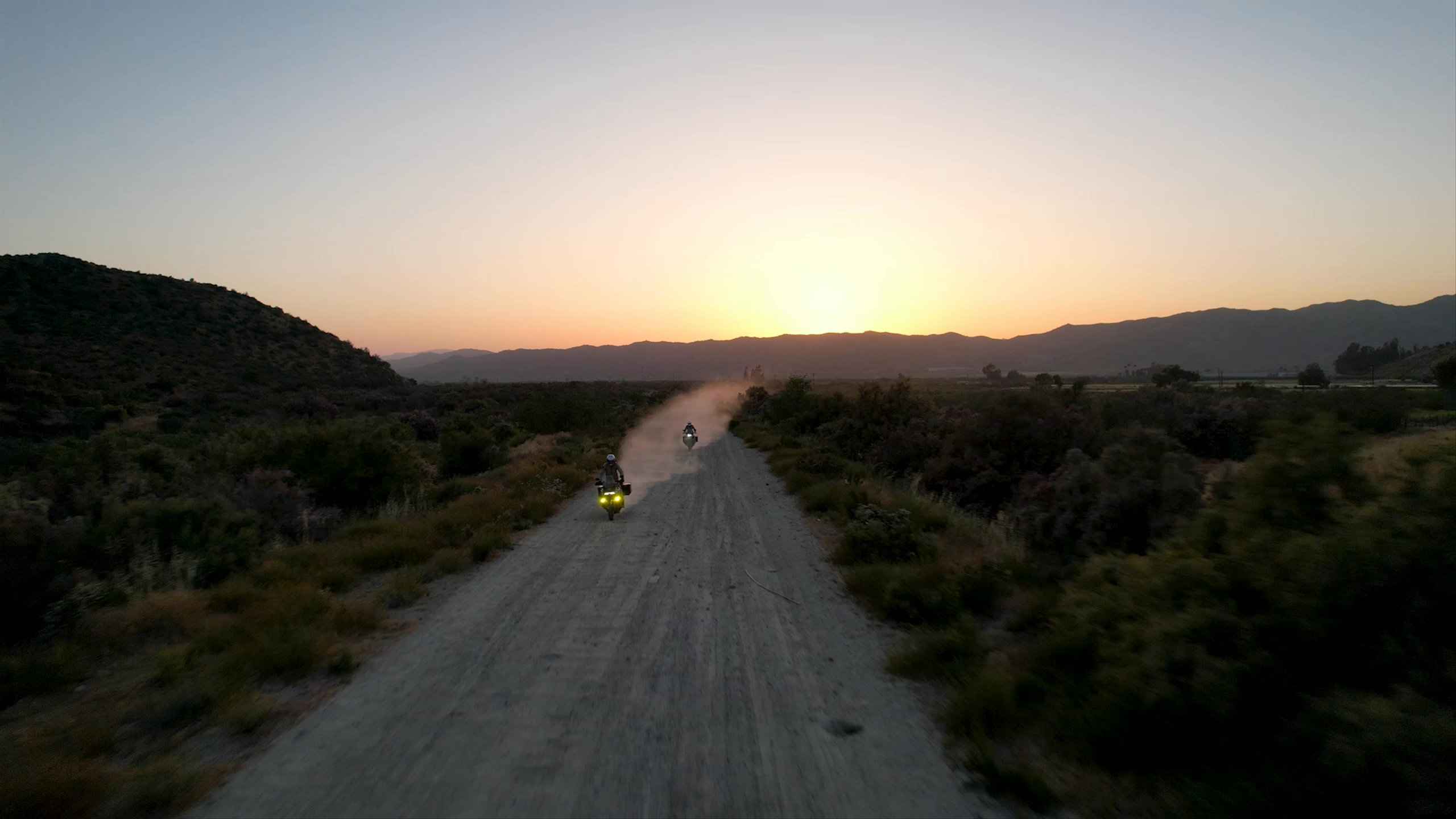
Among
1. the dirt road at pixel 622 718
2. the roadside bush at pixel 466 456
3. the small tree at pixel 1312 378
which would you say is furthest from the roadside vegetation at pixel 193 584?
the small tree at pixel 1312 378

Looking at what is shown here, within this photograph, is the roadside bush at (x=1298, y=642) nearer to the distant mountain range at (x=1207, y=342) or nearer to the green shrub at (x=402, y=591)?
the green shrub at (x=402, y=591)

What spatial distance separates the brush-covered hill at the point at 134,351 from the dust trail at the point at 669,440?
80.0 feet

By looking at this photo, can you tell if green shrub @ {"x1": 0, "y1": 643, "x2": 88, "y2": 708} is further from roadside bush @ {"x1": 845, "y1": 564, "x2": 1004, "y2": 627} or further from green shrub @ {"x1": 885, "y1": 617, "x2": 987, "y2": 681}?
roadside bush @ {"x1": 845, "y1": 564, "x2": 1004, "y2": 627}

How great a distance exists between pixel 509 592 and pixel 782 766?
19.2 feet

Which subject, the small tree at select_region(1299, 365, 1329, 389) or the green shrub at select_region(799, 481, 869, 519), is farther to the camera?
the small tree at select_region(1299, 365, 1329, 389)

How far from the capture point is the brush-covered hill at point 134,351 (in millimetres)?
37750

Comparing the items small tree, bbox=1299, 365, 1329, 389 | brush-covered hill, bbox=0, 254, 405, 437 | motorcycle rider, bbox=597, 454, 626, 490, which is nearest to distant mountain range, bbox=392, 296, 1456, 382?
small tree, bbox=1299, 365, 1329, 389

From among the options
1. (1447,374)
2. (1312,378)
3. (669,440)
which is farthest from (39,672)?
(1312,378)

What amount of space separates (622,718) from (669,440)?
3139 cm

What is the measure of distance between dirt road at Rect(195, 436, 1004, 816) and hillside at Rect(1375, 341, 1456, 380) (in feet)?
122

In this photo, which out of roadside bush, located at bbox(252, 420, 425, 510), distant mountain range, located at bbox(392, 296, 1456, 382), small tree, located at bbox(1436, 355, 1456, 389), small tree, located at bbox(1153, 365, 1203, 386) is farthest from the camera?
distant mountain range, located at bbox(392, 296, 1456, 382)

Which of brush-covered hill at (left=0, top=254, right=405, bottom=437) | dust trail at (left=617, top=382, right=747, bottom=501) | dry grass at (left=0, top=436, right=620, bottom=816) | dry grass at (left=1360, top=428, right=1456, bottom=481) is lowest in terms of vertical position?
dust trail at (left=617, top=382, right=747, bottom=501)

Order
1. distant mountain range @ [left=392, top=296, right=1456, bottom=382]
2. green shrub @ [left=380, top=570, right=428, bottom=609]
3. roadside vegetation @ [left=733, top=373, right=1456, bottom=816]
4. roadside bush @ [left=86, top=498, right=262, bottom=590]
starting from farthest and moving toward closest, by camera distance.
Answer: distant mountain range @ [left=392, top=296, right=1456, bottom=382], green shrub @ [left=380, top=570, right=428, bottom=609], roadside bush @ [left=86, top=498, right=262, bottom=590], roadside vegetation @ [left=733, top=373, right=1456, bottom=816]

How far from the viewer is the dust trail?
78.1 ft
